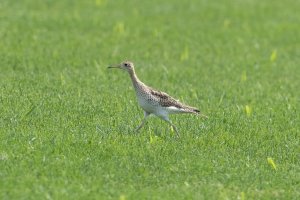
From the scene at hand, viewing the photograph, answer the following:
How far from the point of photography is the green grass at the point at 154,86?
1162cm

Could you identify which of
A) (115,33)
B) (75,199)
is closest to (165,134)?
(75,199)

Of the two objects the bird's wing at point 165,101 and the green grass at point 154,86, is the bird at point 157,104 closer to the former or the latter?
the bird's wing at point 165,101

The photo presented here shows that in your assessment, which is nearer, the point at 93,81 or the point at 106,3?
the point at 93,81

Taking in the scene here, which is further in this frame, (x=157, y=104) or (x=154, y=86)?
(x=154, y=86)

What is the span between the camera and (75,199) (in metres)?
10.7

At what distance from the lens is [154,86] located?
17.2 meters

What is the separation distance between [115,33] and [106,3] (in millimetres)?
3204

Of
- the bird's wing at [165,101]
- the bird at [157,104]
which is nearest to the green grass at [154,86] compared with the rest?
the bird at [157,104]

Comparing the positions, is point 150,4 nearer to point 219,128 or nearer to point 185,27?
point 185,27

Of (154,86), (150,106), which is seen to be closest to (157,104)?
(150,106)

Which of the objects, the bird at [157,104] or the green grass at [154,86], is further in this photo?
the bird at [157,104]

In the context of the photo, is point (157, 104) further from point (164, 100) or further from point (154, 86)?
point (154, 86)

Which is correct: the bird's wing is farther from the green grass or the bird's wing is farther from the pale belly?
the green grass

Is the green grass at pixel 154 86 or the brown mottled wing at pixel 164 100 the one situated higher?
the brown mottled wing at pixel 164 100
